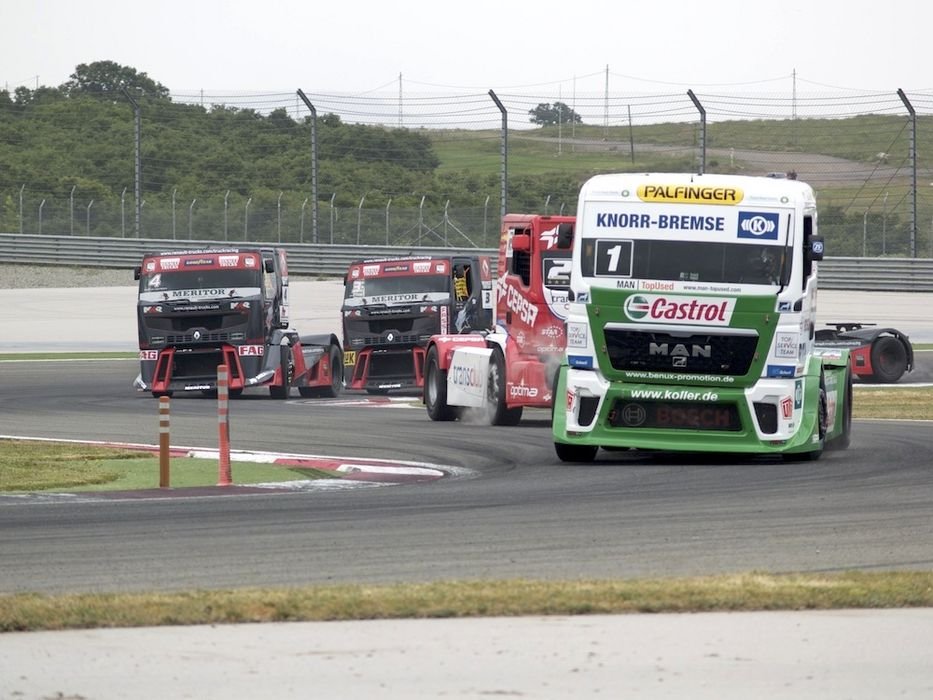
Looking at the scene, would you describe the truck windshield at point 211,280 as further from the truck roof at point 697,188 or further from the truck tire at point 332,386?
the truck roof at point 697,188

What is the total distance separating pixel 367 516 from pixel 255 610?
4.02 m

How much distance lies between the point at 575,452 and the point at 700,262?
2.19 m

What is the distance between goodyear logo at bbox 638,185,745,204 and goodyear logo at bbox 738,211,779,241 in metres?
0.18

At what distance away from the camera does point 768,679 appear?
6125 millimetres

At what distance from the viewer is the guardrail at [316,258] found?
41.3 m

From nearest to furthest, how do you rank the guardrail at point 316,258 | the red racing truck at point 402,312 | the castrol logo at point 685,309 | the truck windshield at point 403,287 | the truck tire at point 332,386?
the castrol logo at point 685,309, the red racing truck at point 402,312, the truck windshield at point 403,287, the truck tire at point 332,386, the guardrail at point 316,258

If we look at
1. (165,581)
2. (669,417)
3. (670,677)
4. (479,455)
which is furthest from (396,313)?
(670,677)

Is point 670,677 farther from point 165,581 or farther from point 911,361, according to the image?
point 911,361

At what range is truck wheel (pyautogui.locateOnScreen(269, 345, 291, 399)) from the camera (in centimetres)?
2702

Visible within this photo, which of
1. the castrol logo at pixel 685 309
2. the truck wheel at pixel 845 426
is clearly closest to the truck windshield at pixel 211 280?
the truck wheel at pixel 845 426

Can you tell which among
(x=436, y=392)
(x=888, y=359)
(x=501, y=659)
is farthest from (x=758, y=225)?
(x=888, y=359)

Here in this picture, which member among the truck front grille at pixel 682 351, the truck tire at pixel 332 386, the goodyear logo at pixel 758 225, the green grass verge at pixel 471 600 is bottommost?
the truck tire at pixel 332 386

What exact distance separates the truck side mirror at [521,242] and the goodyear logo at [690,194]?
13.7ft

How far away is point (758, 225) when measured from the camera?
14.8 meters
